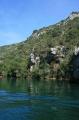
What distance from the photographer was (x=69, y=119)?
154 ft

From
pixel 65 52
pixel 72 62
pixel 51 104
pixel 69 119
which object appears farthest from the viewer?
pixel 65 52

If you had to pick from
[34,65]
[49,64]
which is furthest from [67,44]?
[34,65]

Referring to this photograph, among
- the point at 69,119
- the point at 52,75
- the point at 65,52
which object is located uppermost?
the point at 65,52

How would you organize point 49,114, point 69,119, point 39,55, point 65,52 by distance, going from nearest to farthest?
point 69,119
point 49,114
point 65,52
point 39,55

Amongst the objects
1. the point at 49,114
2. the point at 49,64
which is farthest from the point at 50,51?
the point at 49,114

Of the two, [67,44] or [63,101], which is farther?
[67,44]

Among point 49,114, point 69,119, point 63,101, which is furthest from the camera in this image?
point 63,101

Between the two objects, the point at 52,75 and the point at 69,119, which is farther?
the point at 52,75

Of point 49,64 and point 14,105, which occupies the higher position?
point 49,64

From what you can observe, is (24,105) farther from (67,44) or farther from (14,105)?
(67,44)

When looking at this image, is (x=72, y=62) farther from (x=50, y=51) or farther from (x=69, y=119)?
(x=69, y=119)

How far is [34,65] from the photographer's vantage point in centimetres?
19438

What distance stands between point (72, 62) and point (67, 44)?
78.5 feet

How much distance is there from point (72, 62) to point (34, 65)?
4722cm
